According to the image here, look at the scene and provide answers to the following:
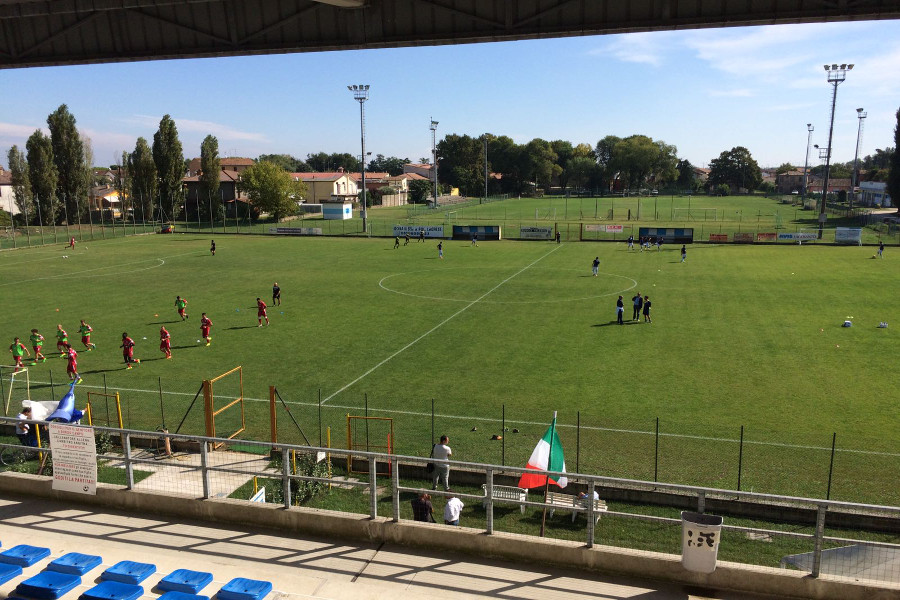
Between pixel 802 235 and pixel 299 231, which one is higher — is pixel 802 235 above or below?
above

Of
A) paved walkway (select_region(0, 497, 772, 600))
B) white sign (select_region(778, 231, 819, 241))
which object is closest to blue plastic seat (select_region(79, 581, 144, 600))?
paved walkway (select_region(0, 497, 772, 600))

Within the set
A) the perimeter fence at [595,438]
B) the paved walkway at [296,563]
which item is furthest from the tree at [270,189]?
the paved walkway at [296,563]

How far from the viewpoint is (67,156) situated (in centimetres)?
8662

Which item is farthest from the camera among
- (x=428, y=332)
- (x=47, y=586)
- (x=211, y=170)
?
(x=211, y=170)

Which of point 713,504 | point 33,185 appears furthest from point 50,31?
point 33,185

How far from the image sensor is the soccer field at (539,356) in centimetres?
1631

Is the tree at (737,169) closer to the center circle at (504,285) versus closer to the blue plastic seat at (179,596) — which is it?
the center circle at (504,285)

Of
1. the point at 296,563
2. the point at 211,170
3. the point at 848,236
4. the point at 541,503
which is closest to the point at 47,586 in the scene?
the point at 296,563

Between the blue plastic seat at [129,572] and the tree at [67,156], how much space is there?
90550 millimetres

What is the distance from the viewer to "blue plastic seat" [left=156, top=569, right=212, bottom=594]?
25.6 ft

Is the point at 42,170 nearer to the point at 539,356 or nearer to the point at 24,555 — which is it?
the point at 539,356

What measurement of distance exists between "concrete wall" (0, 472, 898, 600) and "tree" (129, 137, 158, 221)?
88481 millimetres

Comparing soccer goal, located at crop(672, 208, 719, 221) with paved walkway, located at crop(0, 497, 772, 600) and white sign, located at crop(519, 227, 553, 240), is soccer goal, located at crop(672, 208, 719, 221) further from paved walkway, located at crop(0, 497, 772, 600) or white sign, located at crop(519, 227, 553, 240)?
paved walkway, located at crop(0, 497, 772, 600)

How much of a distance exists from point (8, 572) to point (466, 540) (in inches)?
224
